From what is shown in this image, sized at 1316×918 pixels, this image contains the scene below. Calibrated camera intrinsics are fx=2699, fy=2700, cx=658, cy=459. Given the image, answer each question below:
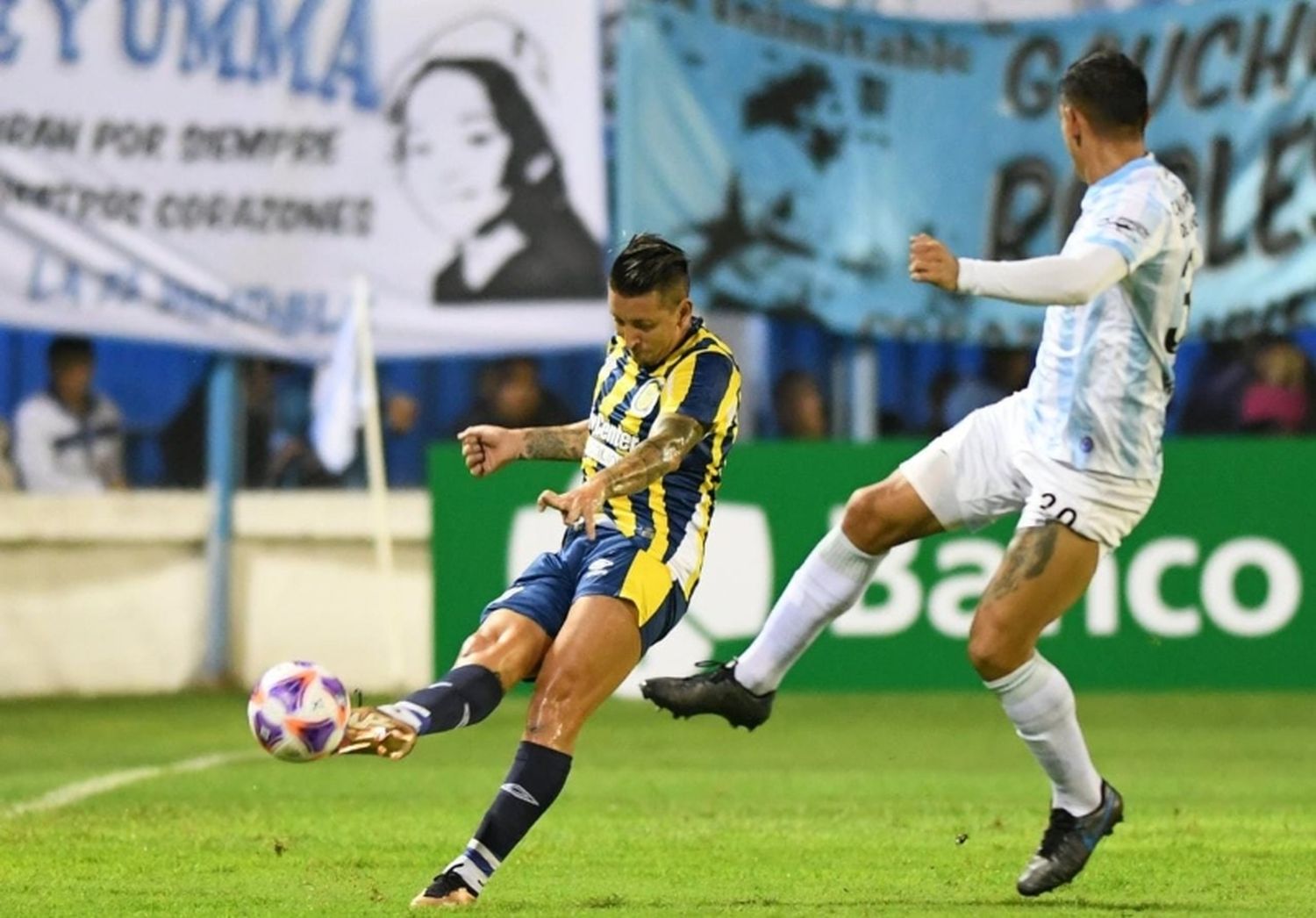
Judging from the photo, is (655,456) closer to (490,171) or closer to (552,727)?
(552,727)

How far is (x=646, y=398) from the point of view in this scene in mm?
7980

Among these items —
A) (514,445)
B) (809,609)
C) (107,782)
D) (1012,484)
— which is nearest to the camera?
(514,445)

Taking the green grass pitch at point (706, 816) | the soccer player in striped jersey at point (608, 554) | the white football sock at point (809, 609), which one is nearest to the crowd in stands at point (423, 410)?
the green grass pitch at point (706, 816)

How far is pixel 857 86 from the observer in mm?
17500

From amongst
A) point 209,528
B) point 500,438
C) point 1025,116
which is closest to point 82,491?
point 209,528

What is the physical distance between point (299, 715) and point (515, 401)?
10061 mm

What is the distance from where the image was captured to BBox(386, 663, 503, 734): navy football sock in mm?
7309

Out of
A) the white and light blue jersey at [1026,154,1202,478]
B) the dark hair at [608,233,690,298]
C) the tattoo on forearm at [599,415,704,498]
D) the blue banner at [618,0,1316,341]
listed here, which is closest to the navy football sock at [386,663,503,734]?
the tattoo on forearm at [599,415,704,498]

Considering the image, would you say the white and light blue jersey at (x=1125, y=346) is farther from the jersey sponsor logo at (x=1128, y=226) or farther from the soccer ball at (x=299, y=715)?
the soccer ball at (x=299, y=715)

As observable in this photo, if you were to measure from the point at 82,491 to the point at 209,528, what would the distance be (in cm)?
86

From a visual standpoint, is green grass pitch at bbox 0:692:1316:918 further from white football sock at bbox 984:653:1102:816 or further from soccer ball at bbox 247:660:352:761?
soccer ball at bbox 247:660:352:761

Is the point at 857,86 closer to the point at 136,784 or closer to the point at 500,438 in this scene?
the point at 136,784

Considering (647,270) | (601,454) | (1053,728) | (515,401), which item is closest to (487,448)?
(601,454)

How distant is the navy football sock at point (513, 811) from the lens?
7.52 metres
